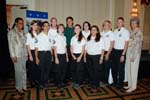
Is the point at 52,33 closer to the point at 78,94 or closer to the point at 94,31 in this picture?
the point at 94,31

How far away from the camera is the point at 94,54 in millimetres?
4152

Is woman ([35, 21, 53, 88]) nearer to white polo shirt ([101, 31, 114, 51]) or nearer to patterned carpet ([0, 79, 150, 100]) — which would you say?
patterned carpet ([0, 79, 150, 100])

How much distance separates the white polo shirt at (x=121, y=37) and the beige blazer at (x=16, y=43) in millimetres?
1814

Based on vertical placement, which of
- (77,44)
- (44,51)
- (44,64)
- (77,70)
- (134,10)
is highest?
(134,10)

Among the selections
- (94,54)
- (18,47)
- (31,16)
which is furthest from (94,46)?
(31,16)

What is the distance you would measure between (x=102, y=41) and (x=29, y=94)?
1.72 metres

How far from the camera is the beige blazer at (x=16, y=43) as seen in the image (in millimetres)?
3822

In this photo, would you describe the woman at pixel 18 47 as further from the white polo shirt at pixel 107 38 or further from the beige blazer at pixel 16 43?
the white polo shirt at pixel 107 38

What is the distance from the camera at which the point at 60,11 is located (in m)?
6.59

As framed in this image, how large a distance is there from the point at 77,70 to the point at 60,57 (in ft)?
1.43

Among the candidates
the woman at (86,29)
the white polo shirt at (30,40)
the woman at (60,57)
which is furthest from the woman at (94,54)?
the white polo shirt at (30,40)

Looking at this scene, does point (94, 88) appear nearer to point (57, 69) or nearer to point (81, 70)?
point (81, 70)

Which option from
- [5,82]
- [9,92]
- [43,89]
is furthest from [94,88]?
[5,82]

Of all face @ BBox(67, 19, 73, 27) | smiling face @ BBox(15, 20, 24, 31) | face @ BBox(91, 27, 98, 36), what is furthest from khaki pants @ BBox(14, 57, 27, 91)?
face @ BBox(91, 27, 98, 36)
